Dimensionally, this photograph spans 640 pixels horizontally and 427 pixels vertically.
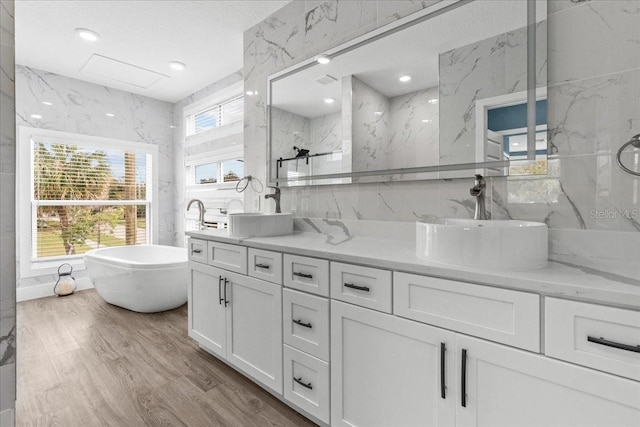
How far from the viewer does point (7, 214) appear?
1221mm

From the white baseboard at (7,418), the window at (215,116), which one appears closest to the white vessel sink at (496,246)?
the white baseboard at (7,418)

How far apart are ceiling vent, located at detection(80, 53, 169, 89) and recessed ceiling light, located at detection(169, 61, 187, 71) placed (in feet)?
0.99

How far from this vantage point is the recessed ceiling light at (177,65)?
11.4ft

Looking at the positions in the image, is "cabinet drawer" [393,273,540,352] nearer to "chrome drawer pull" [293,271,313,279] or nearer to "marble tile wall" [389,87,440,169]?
"chrome drawer pull" [293,271,313,279]

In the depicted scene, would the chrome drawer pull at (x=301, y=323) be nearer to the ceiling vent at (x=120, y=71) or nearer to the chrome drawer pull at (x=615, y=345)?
the chrome drawer pull at (x=615, y=345)

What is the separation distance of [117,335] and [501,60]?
3.25 meters

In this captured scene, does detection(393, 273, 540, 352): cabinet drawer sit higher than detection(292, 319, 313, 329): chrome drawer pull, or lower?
higher

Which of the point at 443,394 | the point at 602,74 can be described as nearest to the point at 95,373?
the point at 443,394

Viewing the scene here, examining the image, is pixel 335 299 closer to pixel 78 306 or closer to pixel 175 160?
pixel 78 306

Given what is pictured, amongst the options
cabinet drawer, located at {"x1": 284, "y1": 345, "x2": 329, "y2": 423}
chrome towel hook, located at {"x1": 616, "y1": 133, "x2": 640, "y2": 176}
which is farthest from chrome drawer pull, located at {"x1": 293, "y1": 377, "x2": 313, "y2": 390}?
chrome towel hook, located at {"x1": 616, "y1": 133, "x2": 640, "y2": 176}

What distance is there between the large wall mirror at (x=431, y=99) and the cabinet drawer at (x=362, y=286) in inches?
27.5

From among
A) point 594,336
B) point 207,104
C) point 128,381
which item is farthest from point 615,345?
point 207,104

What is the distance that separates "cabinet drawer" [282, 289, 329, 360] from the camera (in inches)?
58.3

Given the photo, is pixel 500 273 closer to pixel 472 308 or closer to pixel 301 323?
pixel 472 308
